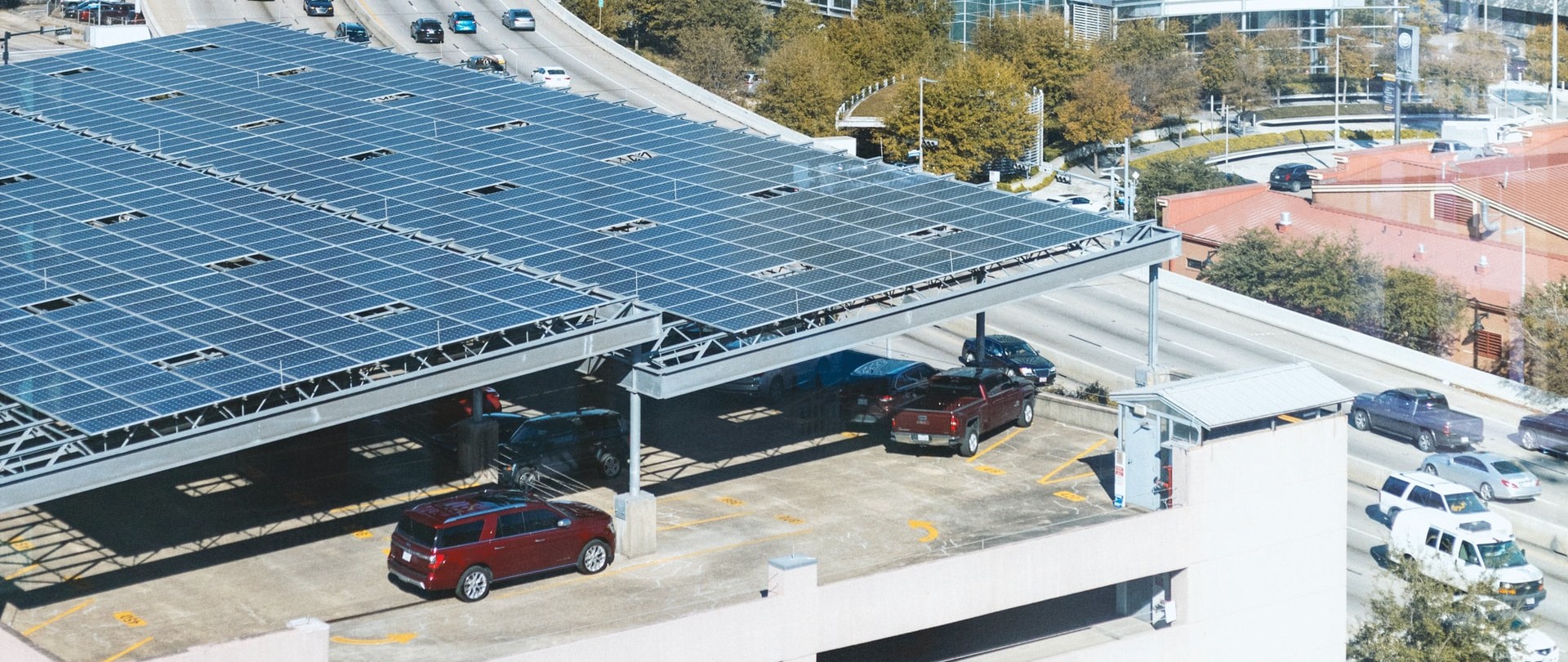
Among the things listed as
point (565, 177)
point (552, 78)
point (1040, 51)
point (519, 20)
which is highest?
point (519, 20)

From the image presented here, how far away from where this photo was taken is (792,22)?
117875 millimetres

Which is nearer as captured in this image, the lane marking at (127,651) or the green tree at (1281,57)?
the lane marking at (127,651)

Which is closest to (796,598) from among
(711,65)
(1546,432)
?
(1546,432)

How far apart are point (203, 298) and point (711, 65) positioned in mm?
78012

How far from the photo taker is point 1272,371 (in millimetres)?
35719

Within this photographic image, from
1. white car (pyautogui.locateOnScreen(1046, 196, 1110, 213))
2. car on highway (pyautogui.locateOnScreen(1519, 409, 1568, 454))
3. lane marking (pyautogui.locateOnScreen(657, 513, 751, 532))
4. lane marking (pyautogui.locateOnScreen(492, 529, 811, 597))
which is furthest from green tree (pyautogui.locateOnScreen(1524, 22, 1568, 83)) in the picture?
lane marking (pyautogui.locateOnScreen(492, 529, 811, 597))

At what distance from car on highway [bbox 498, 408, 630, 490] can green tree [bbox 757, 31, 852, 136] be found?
200 ft

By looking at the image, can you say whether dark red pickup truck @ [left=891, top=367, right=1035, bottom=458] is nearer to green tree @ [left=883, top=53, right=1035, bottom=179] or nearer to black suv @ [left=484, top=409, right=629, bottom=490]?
black suv @ [left=484, top=409, right=629, bottom=490]

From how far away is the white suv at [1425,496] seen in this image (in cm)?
4888

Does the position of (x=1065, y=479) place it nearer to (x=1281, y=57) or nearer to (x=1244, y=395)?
(x=1244, y=395)

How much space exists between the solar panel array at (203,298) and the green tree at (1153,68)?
77723mm

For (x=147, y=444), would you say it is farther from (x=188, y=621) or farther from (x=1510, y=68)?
(x=1510, y=68)

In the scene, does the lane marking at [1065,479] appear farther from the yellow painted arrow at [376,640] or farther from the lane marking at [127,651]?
the lane marking at [127,651]

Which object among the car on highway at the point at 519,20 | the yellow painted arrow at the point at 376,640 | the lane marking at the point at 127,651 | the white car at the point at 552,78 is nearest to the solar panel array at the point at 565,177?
the yellow painted arrow at the point at 376,640
